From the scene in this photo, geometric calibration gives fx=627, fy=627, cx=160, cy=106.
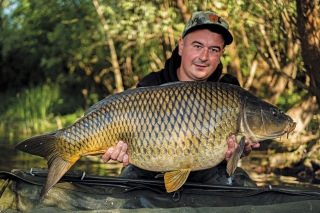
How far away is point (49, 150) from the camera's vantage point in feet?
8.59

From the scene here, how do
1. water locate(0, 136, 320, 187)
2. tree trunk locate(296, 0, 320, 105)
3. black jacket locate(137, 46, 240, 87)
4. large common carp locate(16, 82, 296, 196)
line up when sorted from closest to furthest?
large common carp locate(16, 82, 296, 196) < black jacket locate(137, 46, 240, 87) < tree trunk locate(296, 0, 320, 105) < water locate(0, 136, 320, 187)

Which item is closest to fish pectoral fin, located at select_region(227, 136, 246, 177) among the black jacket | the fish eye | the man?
the fish eye

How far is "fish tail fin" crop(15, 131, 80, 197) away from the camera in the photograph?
257 cm

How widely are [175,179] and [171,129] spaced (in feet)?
0.77

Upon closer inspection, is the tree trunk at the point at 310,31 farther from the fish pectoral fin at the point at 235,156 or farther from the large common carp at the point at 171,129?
the fish pectoral fin at the point at 235,156

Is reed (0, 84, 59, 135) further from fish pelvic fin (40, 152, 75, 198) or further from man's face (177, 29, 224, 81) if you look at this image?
fish pelvic fin (40, 152, 75, 198)

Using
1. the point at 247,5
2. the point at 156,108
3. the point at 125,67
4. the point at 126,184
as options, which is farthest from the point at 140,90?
the point at 125,67

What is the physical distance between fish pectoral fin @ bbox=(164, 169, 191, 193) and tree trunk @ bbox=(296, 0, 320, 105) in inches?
112

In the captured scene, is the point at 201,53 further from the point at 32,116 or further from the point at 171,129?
the point at 32,116

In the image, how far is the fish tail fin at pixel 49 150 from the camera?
257 centimetres

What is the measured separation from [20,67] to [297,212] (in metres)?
14.5

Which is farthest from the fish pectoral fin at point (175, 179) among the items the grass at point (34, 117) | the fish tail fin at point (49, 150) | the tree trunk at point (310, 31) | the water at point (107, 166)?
the grass at point (34, 117)

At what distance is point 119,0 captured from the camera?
920 centimetres

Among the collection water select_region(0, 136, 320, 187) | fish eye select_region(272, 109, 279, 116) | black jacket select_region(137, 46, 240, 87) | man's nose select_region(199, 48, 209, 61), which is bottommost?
water select_region(0, 136, 320, 187)
